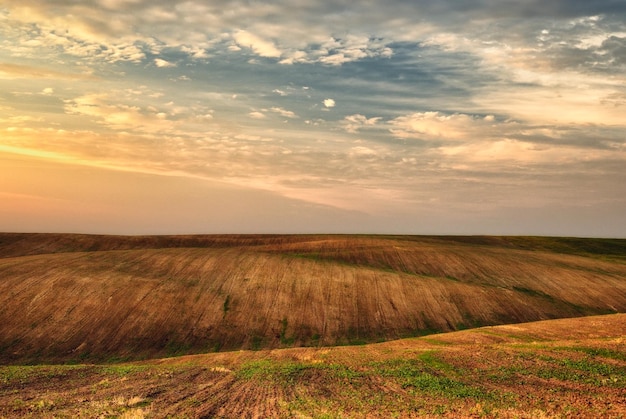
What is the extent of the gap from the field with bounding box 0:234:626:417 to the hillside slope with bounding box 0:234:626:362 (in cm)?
27

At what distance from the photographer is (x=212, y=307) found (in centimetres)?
5928

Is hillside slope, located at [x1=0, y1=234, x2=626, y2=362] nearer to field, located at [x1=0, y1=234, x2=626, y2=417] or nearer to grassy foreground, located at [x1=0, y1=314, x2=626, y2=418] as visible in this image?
field, located at [x1=0, y1=234, x2=626, y2=417]

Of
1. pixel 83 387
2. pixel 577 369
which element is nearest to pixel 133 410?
pixel 83 387

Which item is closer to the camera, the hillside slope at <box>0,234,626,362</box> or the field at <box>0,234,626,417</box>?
the field at <box>0,234,626,417</box>

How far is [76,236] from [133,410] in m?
98.6

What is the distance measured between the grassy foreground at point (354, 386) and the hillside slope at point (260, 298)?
47.5ft

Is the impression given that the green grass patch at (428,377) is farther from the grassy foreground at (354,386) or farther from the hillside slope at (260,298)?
the hillside slope at (260,298)

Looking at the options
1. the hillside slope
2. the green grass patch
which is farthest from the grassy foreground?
the hillside slope

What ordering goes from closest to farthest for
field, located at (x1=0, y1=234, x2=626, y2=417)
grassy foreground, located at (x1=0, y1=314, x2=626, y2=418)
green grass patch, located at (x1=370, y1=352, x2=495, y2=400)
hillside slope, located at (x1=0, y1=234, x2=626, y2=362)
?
grassy foreground, located at (x1=0, y1=314, x2=626, y2=418) → field, located at (x1=0, y1=234, x2=626, y2=417) → green grass patch, located at (x1=370, y1=352, x2=495, y2=400) → hillside slope, located at (x1=0, y1=234, x2=626, y2=362)

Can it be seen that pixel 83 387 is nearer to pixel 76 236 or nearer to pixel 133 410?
pixel 133 410

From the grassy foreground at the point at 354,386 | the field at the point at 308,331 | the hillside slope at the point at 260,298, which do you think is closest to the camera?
the grassy foreground at the point at 354,386

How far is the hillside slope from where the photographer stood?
5178 centimetres

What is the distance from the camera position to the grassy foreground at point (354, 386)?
2222 centimetres

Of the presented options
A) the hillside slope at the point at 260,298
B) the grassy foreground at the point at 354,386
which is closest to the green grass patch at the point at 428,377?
the grassy foreground at the point at 354,386
